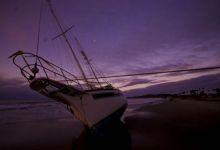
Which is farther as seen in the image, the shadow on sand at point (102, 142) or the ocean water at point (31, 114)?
the ocean water at point (31, 114)

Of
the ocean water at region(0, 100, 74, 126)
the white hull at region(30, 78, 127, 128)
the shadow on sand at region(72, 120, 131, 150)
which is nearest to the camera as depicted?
the shadow on sand at region(72, 120, 131, 150)

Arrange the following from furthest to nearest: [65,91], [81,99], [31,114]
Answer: [31,114], [65,91], [81,99]

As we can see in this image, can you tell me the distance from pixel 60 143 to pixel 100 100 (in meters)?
3.24

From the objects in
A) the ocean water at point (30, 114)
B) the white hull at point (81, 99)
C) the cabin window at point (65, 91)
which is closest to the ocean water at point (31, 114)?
the ocean water at point (30, 114)

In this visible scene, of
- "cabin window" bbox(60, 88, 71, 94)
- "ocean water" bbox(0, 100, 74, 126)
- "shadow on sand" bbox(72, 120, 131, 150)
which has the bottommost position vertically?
"shadow on sand" bbox(72, 120, 131, 150)

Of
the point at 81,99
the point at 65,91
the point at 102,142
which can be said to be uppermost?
the point at 65,91

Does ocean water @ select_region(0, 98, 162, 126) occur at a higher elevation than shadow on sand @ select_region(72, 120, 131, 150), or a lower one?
higher

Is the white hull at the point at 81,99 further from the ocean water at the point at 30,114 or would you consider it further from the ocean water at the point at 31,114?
the ocean water at the point at 30,114

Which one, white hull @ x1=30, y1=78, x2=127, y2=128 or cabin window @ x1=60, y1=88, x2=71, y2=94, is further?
cabin window @ x1=60, y1=88, x2=71, y2=94

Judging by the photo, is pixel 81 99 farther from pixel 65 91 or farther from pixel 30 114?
pixel 30 114

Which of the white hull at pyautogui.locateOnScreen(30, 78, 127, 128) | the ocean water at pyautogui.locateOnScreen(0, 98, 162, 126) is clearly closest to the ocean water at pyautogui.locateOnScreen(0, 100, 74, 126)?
the ocean water at pyautogui.locateOnScreen(0, 98, 162, 126)

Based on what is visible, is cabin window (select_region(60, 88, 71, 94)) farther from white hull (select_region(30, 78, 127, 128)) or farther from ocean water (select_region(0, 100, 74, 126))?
ocean water (select_region(0, 100, 74, 126))

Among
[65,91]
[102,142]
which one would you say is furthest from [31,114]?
[102,142]

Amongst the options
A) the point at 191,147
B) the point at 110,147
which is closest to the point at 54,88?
the point at 110,147
